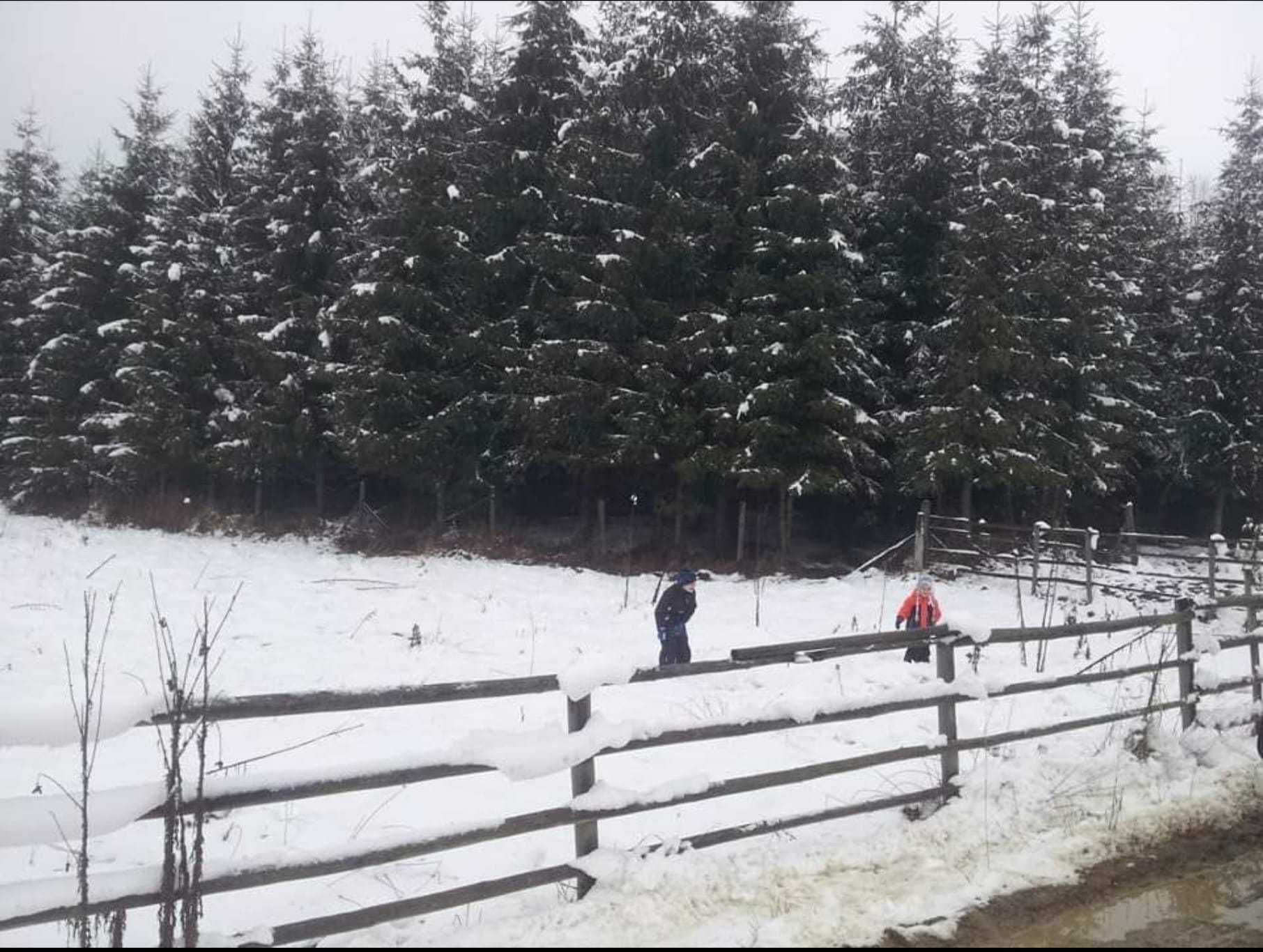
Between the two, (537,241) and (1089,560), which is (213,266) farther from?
(1089,560)

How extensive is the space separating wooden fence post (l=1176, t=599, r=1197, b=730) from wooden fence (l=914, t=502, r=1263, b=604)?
27.1 ft

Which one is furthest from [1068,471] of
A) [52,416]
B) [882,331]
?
[52,416]

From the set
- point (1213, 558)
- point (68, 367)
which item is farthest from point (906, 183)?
point (68, 367)

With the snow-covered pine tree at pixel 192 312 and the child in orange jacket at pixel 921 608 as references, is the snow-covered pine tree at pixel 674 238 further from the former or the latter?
the snow-covered pine tree at pixel 192 312

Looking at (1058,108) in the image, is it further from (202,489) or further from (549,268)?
(202,489)

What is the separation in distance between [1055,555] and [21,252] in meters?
37.6

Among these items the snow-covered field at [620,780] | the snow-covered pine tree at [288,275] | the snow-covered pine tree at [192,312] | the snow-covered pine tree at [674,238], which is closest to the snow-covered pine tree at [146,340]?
the snow-covered pine tree at [192,312]

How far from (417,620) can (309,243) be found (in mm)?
14724

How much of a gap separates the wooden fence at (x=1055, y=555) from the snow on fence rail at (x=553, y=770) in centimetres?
1072

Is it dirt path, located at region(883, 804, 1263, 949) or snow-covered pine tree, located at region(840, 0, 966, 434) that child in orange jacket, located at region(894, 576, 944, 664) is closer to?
dirt path, located at region(883, 804, 1263, 949)

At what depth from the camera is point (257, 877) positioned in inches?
151

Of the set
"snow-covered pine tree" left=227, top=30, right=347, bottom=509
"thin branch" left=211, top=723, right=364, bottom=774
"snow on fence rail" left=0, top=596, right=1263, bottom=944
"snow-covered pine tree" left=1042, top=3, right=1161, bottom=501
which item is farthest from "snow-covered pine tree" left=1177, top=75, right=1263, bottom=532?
"thin branch" left=211, top=723, right=364, bottom=774

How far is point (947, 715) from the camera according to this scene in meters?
5.94

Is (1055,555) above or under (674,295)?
under
